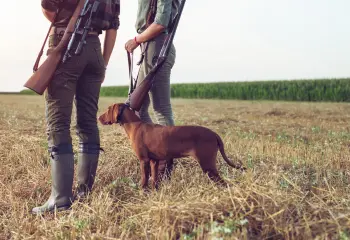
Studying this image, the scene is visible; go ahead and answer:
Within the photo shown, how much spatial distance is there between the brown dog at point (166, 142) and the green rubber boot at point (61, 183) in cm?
55

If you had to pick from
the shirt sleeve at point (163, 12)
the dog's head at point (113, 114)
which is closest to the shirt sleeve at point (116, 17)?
the shirt sleeve at point (163, 12)

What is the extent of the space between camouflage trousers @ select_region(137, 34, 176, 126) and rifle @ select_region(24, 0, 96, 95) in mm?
794

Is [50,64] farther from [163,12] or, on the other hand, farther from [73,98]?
[163,12]

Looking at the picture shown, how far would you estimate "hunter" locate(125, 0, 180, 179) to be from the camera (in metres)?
4.37

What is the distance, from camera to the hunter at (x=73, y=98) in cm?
422

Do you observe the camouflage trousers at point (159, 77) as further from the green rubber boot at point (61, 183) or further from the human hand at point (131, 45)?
the green rubber boot at point (61, 183)

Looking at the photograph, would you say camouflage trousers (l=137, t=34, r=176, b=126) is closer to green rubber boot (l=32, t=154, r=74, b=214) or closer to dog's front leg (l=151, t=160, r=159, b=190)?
dog's front leg (l=151, t=160, r=159, b=190)

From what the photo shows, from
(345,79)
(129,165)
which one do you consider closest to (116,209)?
(129,165)

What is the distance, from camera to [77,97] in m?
4.48

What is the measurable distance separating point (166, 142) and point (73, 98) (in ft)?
3.40

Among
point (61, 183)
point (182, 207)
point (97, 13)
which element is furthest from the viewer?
point (61, 183)

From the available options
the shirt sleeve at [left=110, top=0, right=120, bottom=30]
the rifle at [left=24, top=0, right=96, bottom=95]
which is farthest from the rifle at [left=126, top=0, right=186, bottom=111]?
the rifle at [left=24, top=0, right=96, bottom=95]

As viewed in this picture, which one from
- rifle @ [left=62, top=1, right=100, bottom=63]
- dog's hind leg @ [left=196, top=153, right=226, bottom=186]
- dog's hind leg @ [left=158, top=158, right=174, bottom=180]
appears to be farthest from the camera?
dog's hind leg @ [left=158, top=158, right=174, bottom=180]

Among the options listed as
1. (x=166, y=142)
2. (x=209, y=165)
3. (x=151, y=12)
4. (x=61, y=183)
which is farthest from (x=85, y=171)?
(x=151, y=12)
